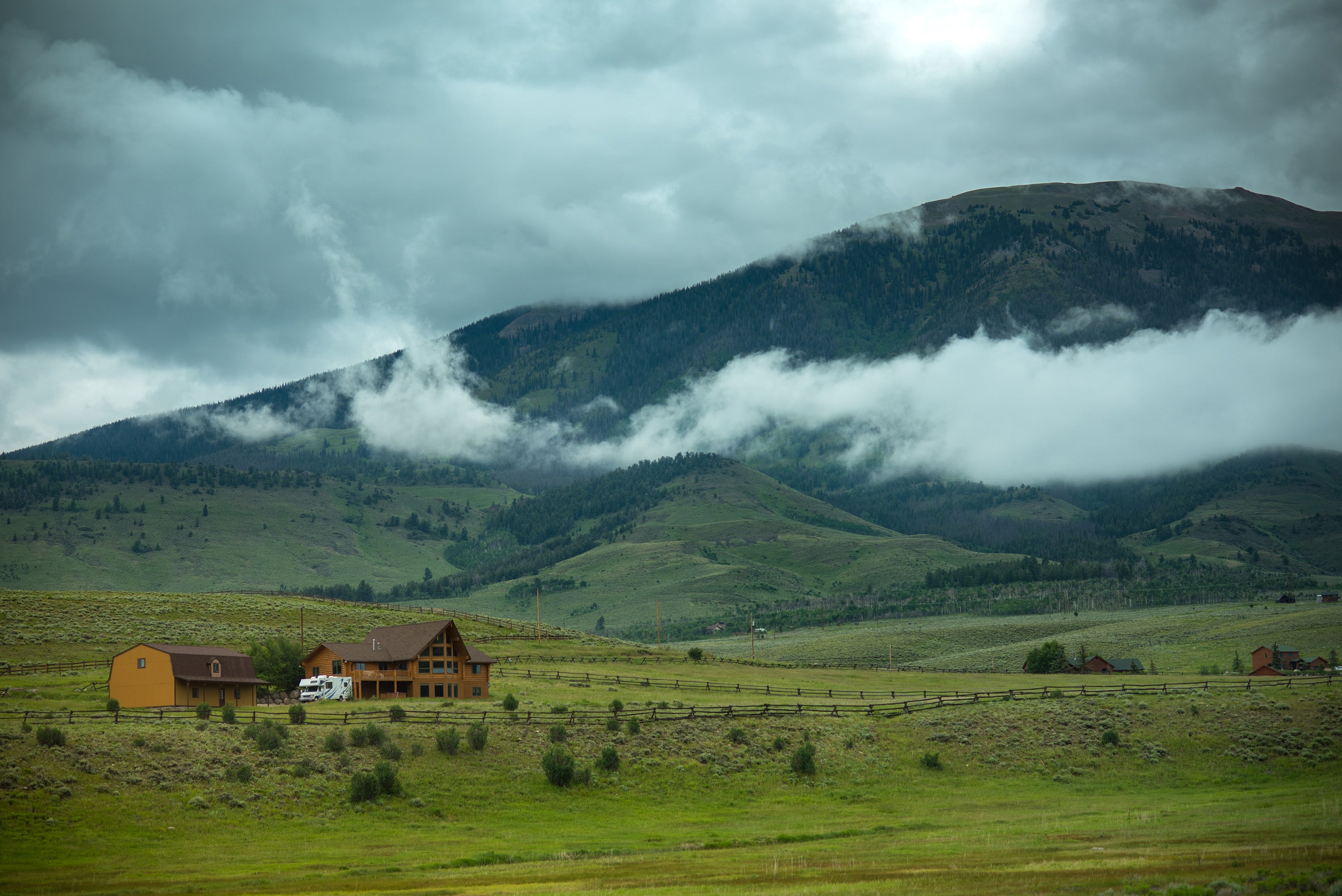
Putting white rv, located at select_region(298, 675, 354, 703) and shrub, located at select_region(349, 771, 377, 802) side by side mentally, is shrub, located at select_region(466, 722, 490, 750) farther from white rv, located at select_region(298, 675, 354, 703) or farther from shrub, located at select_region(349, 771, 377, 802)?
white rv, located at select_region(298, 675, 354, 703)

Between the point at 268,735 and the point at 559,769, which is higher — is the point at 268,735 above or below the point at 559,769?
above

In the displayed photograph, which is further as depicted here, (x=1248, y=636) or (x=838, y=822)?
(x=1248, y=636)

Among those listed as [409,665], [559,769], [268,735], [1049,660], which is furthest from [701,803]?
[1049,660]

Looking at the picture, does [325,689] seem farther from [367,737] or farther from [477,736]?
[477,736]

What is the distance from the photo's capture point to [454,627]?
84.6m

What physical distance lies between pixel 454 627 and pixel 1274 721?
177 ft

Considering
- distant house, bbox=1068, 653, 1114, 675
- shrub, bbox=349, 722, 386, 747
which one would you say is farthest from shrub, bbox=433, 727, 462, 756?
distant house, bbox=1068, 653, 1114, 675

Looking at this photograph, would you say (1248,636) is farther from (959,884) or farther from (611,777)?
(959,884)

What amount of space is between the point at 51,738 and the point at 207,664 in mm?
24347

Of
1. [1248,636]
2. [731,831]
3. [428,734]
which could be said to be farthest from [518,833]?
[1248,636]

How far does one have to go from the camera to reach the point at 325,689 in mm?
80125

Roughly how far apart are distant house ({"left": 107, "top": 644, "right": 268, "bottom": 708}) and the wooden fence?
3392 mm

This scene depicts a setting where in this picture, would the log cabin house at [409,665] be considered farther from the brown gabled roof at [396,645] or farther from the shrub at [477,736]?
the shrub at [477,736]

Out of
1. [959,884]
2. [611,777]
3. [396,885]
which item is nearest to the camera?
A: [959,884]
